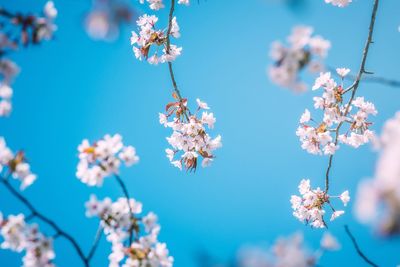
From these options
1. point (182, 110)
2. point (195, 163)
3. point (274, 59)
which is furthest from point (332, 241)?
point (182, 110)

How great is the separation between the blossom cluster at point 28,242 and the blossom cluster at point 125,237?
1.49ft

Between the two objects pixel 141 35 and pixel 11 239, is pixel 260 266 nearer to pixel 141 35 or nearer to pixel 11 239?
pixel 11 239

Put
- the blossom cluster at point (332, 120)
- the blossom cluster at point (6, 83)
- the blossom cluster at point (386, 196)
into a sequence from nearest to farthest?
the blossom cluster at point (386, 196)
the blossom cluster at point (6, 83)
the blossom cluster at point (332, 120)

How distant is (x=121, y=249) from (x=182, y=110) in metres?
2.46

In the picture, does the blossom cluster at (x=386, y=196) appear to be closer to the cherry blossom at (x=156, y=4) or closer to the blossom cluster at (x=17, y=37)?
the blossom cluster at (x=17, y=37)

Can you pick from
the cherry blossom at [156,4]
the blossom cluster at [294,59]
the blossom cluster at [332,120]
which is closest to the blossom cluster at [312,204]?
the blossom cluster at [332,120]

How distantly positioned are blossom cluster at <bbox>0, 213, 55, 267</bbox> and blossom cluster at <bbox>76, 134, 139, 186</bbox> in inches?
24.5

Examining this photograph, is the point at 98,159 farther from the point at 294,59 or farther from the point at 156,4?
the point at 156,4

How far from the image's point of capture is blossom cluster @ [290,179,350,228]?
17.2 ft

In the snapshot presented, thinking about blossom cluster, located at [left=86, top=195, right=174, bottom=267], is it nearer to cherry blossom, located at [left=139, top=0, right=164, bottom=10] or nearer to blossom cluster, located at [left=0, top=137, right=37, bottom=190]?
blossom cluster, located at [left=0, top=137, right=37, bottom=190]

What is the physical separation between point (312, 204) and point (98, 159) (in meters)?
3.55

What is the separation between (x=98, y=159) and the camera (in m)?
3.16

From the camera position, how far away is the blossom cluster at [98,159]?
3139 millimetres

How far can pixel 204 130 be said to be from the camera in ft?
16.8
